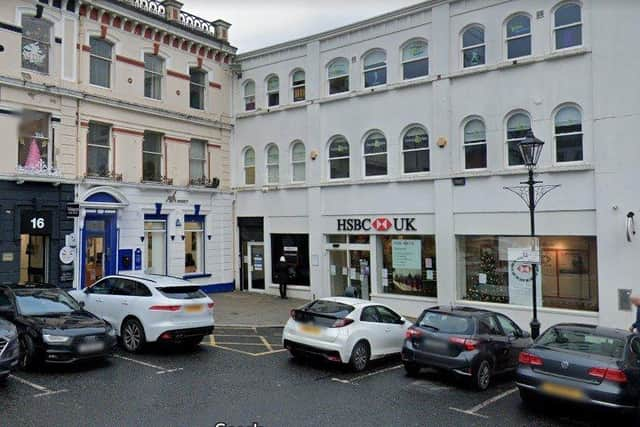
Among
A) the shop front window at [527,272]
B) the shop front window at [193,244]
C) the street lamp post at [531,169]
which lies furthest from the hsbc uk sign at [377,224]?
the shop front window at [193,244]

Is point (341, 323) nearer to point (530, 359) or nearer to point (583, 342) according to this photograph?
point (530, 359)

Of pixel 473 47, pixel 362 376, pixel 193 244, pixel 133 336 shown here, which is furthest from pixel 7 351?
pixel 473 47

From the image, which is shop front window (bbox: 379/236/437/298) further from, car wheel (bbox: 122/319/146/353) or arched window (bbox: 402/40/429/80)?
car wheel (bbox: 122/319/146/353)

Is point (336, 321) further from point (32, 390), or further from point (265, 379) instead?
point (32, 390)

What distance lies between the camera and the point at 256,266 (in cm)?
2239

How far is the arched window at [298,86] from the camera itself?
21.3m

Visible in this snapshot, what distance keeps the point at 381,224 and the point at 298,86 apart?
6728 millimetres

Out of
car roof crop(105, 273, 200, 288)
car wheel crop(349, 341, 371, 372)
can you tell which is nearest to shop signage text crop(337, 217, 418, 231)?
car wheel crop(349, 341, 371, 372)

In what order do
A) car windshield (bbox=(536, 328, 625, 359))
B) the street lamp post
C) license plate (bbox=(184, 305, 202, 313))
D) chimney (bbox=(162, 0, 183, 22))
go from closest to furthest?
1. car windshield (bbox=(536, 328, 625, 359))
2. license plate (bbox=(184, 305, 202, 313))
3. the street lamp post
4. chimney (bbox=(162, 0, 183, 22))

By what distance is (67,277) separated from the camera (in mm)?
17156

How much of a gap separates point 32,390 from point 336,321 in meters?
5.31

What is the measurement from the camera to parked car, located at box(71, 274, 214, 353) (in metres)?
11.3

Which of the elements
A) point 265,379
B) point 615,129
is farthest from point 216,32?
point 265,379

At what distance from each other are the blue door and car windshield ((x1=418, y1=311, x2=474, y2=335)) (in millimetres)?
12152
